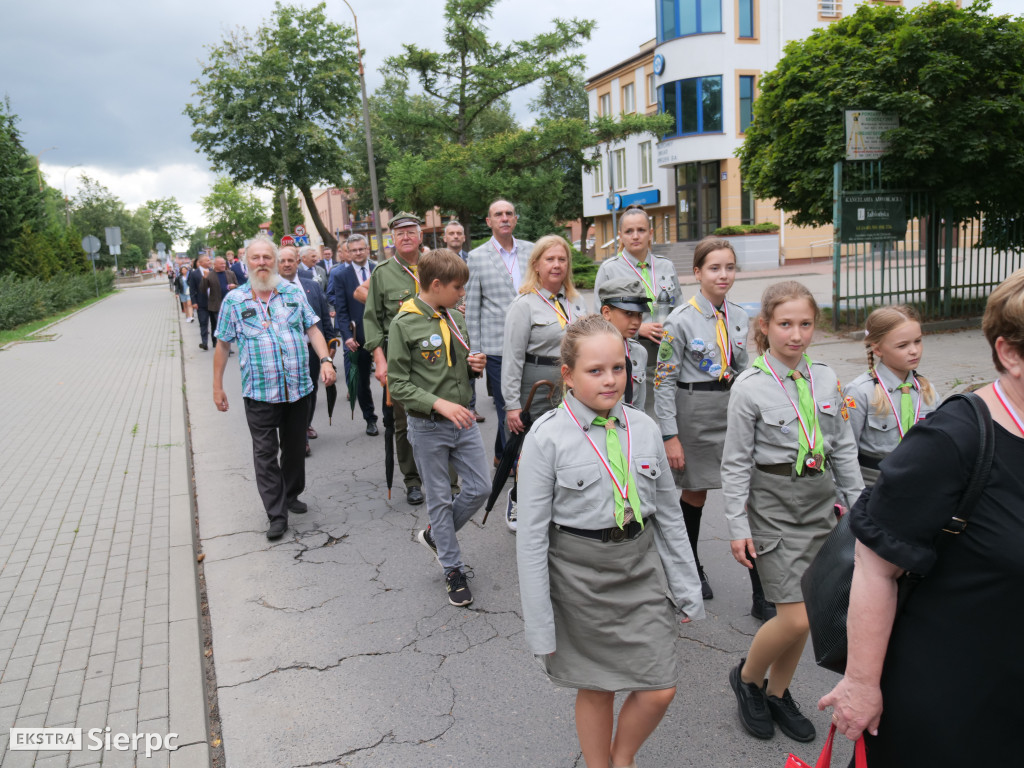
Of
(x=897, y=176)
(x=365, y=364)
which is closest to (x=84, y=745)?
(x=365, y=364)

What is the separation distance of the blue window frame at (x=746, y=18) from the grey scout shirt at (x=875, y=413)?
3604cm

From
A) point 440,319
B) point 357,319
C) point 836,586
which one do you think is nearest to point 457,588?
point 440,319

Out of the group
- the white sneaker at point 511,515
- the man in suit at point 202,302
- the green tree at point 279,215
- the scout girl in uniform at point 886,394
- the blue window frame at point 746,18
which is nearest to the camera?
the scout girl in uniform at point 886,394

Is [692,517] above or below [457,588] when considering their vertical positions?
above

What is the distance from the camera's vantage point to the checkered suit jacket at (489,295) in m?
6.04

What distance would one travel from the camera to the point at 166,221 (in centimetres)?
10888

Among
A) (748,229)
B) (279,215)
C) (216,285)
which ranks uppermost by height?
(279,215)

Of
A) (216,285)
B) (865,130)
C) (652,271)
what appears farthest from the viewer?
(216,285)

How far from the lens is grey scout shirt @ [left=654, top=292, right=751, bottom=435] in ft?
12.7

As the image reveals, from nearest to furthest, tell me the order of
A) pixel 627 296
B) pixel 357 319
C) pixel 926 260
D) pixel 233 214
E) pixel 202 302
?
pixel 627 296 → pixel 357 319 → pixel 926 260 → pixel 202 302 → pixel 233 214

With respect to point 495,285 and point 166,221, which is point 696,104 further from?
point 166,221

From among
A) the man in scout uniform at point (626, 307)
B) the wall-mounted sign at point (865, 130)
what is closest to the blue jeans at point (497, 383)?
the man in scout uniform at point (626, 307)

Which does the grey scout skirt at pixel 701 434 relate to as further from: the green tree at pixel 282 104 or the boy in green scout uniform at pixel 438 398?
the green tree at pixel 282 104

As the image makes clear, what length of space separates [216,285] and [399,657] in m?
13.0
